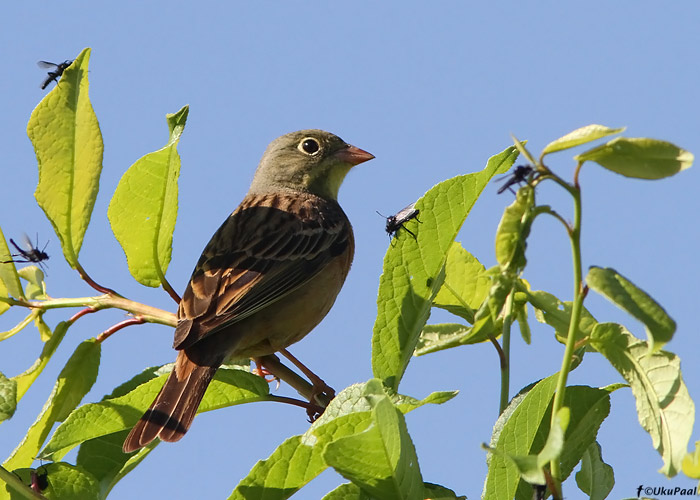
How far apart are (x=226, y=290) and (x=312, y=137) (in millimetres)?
2729

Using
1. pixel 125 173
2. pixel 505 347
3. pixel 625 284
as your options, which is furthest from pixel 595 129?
pixel 125 173

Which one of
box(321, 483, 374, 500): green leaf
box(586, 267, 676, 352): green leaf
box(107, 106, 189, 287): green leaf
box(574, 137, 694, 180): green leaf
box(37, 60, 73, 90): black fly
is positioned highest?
box(37, 60, 73, 90): black fly

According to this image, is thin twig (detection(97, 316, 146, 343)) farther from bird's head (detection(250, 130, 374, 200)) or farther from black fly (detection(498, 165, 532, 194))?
bird's head (detection(250, 130, 374, 200))

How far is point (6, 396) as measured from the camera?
3166 millimetres

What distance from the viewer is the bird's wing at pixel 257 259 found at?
511 cm

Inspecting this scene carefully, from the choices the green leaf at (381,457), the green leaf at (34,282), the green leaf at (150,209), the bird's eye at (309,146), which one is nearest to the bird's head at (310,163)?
the bird's eye at (309,146)

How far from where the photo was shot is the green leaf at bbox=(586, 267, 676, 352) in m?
1.98

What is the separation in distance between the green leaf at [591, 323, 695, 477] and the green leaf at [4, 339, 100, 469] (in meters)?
2.14

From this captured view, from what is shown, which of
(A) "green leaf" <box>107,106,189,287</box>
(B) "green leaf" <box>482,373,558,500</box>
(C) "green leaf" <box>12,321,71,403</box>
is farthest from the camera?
(C) "green leaf" <box>12,321,71,403</box>

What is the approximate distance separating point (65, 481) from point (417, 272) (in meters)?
1.44

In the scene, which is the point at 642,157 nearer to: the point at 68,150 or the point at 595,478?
the point at 595,478

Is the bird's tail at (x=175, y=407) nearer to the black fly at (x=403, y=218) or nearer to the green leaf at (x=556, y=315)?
the black fly at (x=403, y=218)

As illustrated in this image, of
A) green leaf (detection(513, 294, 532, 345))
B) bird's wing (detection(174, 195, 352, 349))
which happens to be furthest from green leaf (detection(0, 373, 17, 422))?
green leaf (detection(513, 294, 532, 345))

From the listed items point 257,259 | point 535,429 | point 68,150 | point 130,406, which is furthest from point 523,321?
point 257,259
